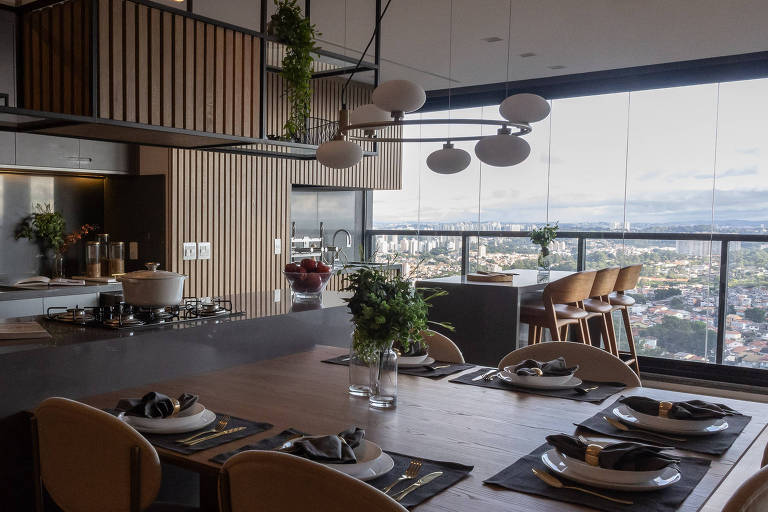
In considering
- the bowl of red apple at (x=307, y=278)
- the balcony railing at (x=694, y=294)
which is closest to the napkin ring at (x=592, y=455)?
the bowl of red apple at (x=307, y=278)

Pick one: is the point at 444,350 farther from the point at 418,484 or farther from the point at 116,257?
the point at 116,257

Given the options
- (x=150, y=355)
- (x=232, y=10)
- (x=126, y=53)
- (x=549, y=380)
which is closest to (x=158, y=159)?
(x=232, y=10)

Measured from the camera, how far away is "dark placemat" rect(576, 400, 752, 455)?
168cm

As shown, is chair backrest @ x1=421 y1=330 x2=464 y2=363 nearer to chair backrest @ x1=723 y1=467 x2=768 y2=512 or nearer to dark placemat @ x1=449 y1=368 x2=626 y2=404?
dark placemat @ x1=449 y1=368 x2=626 y2=404

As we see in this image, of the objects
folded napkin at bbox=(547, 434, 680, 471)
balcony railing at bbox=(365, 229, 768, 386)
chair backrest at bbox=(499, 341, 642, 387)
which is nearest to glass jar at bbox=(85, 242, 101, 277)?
balcony railing at bbox=(365, 229, 768, 386)

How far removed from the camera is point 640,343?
233 inches

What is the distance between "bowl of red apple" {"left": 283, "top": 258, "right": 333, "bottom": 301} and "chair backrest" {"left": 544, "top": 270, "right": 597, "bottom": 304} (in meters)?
1.90

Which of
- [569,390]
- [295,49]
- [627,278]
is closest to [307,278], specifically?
[295,49]

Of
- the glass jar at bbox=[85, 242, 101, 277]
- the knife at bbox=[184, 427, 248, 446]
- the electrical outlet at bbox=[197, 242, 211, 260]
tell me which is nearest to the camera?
the knife at bbox=[184, 427, 248, 446]

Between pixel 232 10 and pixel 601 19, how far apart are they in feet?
7.72

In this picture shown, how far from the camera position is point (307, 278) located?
3.26 meters

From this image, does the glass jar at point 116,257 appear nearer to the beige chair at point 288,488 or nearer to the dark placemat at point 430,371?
the dark placemat at point 430,371

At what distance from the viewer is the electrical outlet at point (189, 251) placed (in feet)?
16.6

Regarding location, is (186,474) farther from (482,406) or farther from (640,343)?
(640,343)
